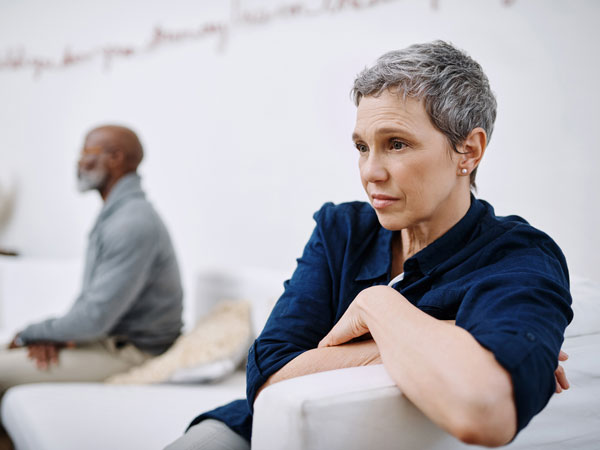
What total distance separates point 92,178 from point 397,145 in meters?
1.86

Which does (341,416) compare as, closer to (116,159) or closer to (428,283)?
(428,283)

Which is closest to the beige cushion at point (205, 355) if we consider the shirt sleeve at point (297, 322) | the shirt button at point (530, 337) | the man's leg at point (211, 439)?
the man's leg at point (211, 439)

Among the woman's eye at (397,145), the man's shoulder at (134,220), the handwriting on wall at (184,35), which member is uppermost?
the handwriting on wall at (184,35)

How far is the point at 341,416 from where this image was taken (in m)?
0.87

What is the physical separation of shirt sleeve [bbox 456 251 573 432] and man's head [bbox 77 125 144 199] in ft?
6.36

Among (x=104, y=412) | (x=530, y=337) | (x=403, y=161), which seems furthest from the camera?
(x=104, y=412)

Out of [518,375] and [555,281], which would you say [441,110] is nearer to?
[555,281]

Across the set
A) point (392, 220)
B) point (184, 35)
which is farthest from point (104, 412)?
point (184, 35)

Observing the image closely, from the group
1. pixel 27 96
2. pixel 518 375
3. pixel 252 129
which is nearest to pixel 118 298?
pixel 252 129

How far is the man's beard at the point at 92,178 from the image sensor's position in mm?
2537

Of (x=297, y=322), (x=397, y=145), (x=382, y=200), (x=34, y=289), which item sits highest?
(x=397, y=145)

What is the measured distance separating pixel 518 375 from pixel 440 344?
0.38ft

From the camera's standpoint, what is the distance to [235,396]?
6.19 ft

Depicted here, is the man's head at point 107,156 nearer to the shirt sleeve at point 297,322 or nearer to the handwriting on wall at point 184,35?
the handwriting on wall at point 184,35
